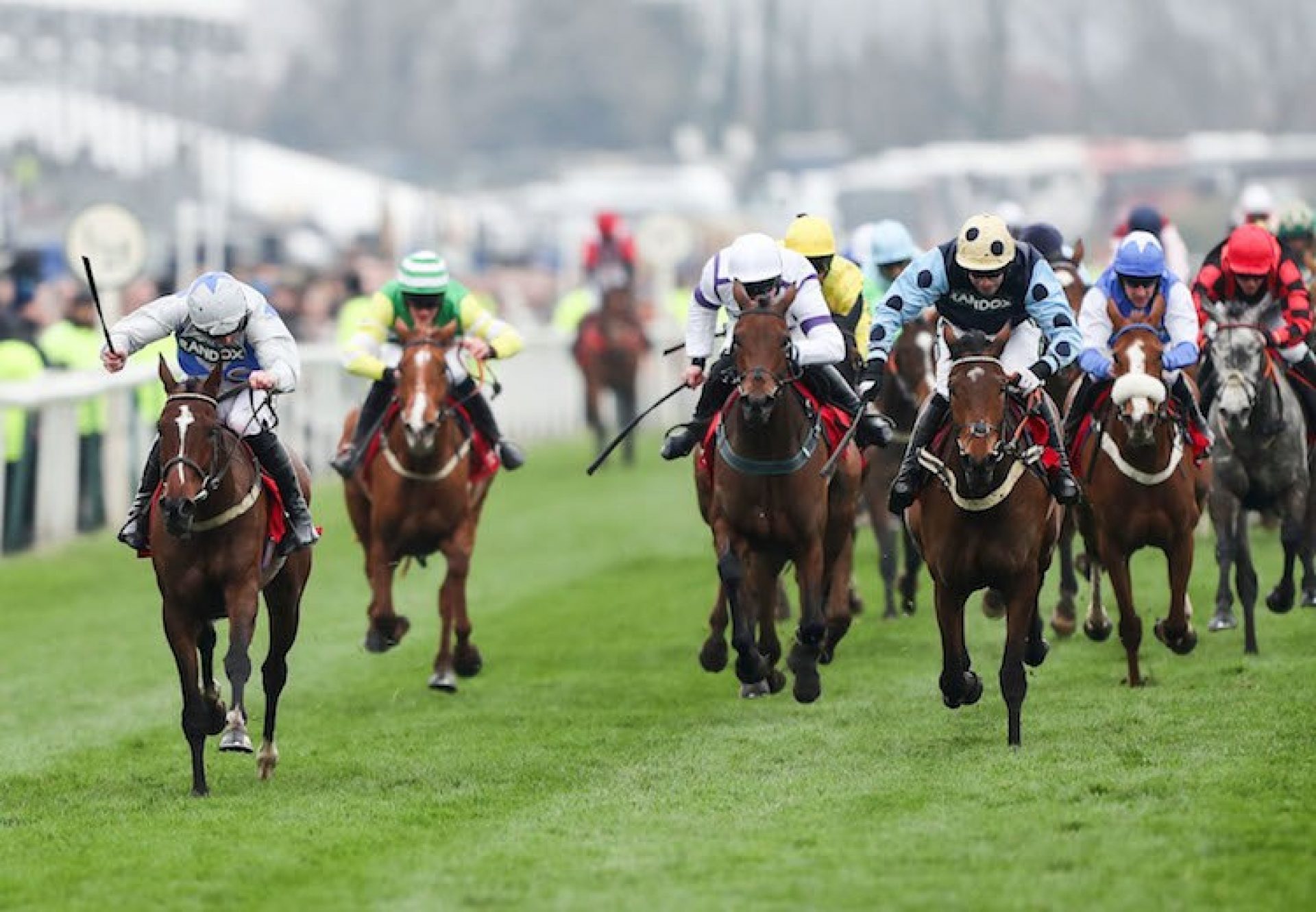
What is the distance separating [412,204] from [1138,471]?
3463 centimetres

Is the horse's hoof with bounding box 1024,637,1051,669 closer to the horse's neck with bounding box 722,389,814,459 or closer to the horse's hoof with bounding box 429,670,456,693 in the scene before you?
the horse's neck with bounding box 722,389,814,459

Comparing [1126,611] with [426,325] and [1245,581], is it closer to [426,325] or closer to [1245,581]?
[1245,581]

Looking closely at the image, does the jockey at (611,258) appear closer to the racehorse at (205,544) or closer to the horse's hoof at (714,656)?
the horse's hoof at (714,656)

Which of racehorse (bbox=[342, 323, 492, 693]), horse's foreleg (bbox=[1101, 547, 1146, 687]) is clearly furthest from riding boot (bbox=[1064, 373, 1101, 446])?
racehorse (bbox=[342, 323, 492, 693])

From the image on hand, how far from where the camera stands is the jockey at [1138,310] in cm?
1192

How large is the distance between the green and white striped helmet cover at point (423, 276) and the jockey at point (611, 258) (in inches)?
503

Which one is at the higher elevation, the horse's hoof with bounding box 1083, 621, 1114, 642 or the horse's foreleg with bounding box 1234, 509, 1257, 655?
the horse's foreleg with bounding box 1234, 509, 1257, 655

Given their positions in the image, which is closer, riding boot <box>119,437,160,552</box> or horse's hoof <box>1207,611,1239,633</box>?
riding boot <box>119,437,160,552</box>

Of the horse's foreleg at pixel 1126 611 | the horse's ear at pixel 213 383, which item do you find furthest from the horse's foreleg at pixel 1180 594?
the horse's ear at pixel 213 383

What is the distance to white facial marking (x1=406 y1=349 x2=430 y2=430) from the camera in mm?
12883

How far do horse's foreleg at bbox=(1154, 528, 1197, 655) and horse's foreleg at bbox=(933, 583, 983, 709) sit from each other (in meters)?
1.40

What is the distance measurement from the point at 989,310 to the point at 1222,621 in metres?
3.04

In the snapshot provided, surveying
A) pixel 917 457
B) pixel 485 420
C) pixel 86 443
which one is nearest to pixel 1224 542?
pixel 917 457

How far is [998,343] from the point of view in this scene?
10703 mm
